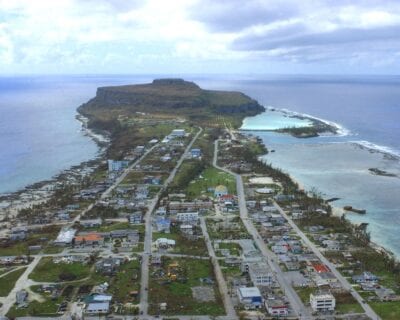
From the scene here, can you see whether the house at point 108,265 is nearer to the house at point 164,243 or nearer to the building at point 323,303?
the house at point 164,243

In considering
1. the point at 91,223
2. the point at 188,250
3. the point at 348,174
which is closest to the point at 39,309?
the point at 188,250

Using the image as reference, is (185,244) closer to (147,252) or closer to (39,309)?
(147,252)

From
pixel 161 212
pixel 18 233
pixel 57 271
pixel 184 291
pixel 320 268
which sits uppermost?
pixel 320 268

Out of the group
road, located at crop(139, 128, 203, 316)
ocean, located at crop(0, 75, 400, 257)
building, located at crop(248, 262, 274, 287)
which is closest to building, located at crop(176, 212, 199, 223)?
road, located at crop(139, 128, 203, 316)

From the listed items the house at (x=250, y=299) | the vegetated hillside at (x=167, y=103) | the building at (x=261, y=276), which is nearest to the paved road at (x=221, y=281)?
the house at (x=250, y=299)

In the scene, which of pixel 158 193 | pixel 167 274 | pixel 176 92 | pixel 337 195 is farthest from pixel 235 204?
pixel 176 92

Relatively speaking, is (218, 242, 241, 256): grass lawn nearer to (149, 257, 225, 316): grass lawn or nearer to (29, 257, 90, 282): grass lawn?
(149, 257, 225, 316): grass lawn

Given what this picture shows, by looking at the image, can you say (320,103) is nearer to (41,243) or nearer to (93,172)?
(93,172)
